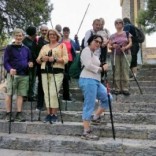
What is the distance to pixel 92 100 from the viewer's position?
A: 580cm

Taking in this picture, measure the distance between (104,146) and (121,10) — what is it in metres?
21.8

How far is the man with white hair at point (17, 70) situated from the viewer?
677 cm

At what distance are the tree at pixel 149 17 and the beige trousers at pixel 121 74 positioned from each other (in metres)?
5.10

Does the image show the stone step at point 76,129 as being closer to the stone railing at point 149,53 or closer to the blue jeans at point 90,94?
the blue jeans at point 90,94

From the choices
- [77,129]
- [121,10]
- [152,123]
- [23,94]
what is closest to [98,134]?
[77,129]

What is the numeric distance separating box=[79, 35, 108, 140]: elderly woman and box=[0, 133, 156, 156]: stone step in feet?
0.72

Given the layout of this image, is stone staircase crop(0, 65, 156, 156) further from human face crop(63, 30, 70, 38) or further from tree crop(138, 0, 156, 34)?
tree crop(138, 0, 156, 34)

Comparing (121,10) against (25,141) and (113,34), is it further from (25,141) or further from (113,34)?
(25,141)

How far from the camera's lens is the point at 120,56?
7887mm

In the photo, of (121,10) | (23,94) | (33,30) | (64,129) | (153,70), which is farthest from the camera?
(121,10)

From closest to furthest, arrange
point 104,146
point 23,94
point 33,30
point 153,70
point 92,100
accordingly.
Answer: point 104,146 → point 92,100 → point 23,94 → point 33,30 → point 153,70

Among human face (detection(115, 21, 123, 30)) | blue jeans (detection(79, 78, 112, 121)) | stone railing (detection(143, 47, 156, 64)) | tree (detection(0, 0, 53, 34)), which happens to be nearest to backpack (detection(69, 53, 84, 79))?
blue jeans (detection(79, 78, 112, 121))

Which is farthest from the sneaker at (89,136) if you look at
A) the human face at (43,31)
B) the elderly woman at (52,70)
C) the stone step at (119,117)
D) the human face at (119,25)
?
the human face at (119,25)

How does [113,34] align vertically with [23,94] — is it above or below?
above
